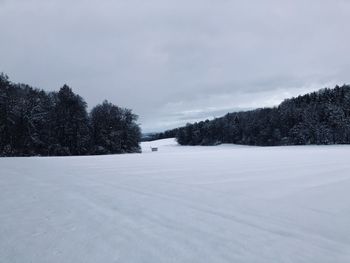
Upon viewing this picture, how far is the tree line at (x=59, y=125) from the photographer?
33.4m

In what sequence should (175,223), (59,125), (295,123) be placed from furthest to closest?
(295,123), (59,125), (175,223)

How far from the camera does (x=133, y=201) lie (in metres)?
5.27

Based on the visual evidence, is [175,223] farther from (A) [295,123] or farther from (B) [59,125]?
(A) [295,123]

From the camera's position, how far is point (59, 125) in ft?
123

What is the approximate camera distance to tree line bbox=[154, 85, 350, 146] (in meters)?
Answer: 44.5

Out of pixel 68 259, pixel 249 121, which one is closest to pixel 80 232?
pixel 68 259

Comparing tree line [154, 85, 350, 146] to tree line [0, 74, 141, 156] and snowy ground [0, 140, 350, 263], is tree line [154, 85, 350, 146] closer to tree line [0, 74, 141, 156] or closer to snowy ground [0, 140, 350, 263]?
tree line [0, 74, 141, 156]

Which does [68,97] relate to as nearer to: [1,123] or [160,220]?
[1,123]

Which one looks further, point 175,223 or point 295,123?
point 295,123

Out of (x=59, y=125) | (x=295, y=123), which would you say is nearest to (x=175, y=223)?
(x=59, y=125)

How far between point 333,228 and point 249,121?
5772 centimetres

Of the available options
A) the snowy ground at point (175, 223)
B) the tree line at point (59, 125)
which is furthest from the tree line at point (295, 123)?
the snowy ground at point (175, 223)

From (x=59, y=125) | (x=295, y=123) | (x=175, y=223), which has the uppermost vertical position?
(x=59, y=125)

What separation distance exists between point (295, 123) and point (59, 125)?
40.7 m
